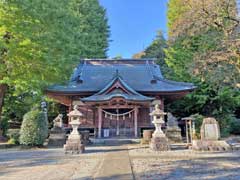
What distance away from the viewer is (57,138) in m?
14.9

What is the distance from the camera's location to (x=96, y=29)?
36.7 metres

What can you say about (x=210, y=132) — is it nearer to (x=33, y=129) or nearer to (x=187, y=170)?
(x=187, y=170)

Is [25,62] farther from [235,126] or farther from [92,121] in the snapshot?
[235,126]

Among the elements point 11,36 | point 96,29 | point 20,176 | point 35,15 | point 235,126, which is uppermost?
point 96,29

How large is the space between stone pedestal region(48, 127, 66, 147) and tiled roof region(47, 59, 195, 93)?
3777 mm

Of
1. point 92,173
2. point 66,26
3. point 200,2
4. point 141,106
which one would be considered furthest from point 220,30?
point 92,173

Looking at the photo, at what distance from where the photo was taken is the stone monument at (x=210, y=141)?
10.9 m

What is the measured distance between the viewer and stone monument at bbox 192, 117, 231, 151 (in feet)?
35.7

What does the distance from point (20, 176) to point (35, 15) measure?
10.5m

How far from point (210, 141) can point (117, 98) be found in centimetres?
750

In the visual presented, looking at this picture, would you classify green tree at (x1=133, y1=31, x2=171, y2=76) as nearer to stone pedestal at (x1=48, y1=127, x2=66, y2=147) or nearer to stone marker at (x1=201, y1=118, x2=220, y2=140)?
stone pedestal at (x1=48, y1=127, x2=66, y2=147)

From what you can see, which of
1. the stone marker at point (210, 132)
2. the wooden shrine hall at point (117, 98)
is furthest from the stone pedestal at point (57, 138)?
the stone marker at point (210, 132)

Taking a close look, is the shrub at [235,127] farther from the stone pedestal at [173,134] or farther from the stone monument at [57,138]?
the stone monument at [57,138]

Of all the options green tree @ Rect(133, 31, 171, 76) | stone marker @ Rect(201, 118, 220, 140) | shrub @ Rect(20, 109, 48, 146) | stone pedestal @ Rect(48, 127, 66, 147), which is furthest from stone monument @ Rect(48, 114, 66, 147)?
green tree @ Rect(133, 31, 171, 76)
